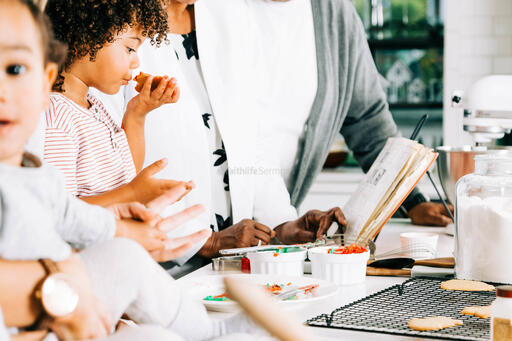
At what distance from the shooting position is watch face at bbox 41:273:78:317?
2.20 feet

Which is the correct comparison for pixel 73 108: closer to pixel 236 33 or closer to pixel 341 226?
pixel 341 226

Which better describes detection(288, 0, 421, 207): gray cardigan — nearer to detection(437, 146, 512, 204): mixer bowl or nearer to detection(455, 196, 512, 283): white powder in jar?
detection(437, 146, 512, 204): mixer bowl

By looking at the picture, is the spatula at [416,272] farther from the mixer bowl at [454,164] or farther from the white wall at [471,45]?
the white wall at [471,45]

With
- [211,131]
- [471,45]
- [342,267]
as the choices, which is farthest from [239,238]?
[471,45]

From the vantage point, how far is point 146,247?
0.85m

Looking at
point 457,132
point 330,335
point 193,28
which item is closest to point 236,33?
point 193,28

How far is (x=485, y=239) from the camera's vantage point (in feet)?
4.17

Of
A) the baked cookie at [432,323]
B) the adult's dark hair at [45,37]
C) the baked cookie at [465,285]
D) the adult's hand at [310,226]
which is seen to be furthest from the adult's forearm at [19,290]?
the adult's hand at [310,226]

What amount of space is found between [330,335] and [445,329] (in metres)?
0.15

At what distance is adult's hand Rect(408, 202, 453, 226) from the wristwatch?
1.56m

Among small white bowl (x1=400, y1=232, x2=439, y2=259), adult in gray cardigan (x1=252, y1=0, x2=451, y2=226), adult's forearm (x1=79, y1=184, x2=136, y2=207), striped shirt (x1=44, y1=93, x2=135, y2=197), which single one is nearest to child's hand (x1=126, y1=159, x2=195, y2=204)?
adult's forearm (x1=79, y1=184, x2=136, y2=207)

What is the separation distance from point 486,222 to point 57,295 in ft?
2.80

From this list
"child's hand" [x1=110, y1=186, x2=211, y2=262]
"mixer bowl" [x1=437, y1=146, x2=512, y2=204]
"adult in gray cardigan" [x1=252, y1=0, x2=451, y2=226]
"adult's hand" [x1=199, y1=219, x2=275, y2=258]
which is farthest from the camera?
"adult in gray cardigan" [x1=252, y1=0, x2=451, y2=226]

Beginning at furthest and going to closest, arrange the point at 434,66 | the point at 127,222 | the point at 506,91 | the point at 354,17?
the point at 434,66
the point at 354,17
the point at 506,91
the point at 127,222
